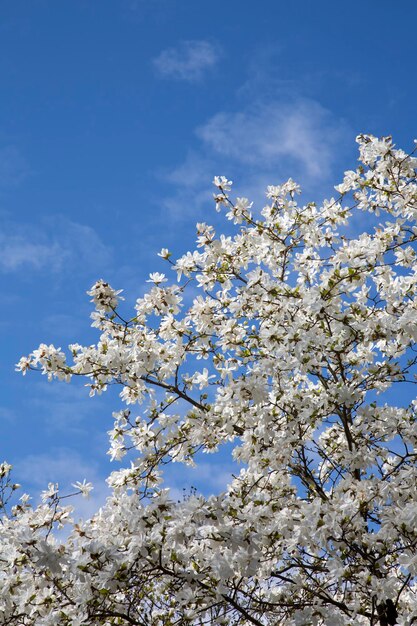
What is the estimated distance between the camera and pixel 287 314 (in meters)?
7.23

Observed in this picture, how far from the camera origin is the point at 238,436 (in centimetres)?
817

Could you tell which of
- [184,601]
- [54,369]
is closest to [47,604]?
[184,601]

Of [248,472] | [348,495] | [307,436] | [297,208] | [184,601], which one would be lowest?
[184,601]

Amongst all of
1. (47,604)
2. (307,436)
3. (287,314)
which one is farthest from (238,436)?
(47,604)

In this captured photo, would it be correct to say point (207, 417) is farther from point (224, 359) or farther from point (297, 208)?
point (297, 208)

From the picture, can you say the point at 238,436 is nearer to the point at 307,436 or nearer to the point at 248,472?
the point at 248,472

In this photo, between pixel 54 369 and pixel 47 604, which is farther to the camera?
pixel 54 369

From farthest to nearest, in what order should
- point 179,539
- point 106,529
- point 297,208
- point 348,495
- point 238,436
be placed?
point 297,208 < point 238,436 < point 106,529 < point 348,495 < point 179,539

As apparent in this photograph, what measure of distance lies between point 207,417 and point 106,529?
1.58 metres

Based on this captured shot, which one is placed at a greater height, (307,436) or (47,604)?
(307,436)

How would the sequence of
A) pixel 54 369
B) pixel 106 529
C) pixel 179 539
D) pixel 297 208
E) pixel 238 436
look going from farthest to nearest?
pixel 297 208
pixel 238 436
pixel 54 369
pixel 106 529
pixel 179 539

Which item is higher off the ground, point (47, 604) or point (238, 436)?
point (238, 436)

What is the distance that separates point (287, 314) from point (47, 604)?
3.76 meters

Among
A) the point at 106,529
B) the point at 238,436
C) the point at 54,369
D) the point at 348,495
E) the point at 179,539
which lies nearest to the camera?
the point at 179,539
